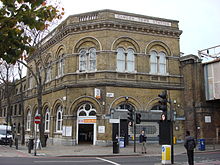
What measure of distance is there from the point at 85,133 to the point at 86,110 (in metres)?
2.64

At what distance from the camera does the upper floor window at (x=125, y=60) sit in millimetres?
26297

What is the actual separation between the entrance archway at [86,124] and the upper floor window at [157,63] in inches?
285

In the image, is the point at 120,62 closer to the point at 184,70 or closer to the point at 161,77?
the point at 161,77

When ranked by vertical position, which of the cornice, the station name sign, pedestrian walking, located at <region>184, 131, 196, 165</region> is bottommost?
pedestrian walking, located at <region>184, 131, 196, 165</region>

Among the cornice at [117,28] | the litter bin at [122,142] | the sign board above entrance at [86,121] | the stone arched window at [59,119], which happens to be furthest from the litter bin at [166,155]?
the stone arched window at [59,119]

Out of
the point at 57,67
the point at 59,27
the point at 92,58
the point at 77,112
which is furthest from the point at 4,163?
the point at 59,27

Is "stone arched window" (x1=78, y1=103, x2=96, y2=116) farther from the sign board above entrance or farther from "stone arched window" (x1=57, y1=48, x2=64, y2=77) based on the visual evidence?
"stone arched window" (x1=57, y1=48, x2=64, y2=77)

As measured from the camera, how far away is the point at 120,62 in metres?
26.3

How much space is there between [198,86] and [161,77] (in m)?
3.65

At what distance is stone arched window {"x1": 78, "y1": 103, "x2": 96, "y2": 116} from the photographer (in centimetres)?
2550

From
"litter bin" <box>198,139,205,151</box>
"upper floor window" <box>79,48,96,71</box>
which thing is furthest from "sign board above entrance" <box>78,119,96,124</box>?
"litter bin" <box>198,139,205,151</box>

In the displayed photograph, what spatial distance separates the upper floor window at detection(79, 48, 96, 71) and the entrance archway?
350cm

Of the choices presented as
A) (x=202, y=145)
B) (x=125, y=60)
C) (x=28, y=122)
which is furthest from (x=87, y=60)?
(x=28, y=122)

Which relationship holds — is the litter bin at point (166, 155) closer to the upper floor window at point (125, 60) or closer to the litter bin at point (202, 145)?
the litter bin at point (202, 145)
